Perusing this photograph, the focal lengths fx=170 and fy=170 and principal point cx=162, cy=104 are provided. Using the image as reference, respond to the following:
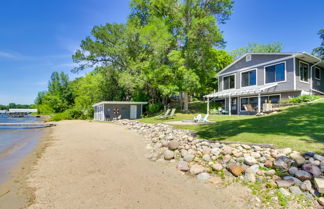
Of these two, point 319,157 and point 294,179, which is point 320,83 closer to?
point 319,157

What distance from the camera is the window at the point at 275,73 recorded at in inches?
567

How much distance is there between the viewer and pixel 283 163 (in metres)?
3.57

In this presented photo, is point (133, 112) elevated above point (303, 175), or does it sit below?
above

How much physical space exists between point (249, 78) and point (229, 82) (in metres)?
2.42

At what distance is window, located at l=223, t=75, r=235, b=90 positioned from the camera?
18750 mm

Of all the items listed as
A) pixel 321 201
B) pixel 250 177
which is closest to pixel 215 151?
pixel 250 177

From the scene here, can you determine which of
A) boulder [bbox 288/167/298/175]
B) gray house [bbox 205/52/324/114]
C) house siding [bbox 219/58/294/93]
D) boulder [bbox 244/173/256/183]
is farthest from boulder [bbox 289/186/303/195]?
house siding [bbox 219/58/294/93]

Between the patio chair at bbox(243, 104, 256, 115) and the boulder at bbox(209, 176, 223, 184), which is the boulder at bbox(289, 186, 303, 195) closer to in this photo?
the boulder at bbox(209, 176, 223, 184)

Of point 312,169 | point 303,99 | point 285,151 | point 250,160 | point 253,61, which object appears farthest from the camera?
point 253,61

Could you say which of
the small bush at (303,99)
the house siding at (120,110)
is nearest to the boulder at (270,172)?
the small bush at (303,99)

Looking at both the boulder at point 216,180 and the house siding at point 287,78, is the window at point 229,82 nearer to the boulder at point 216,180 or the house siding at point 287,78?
the house siding at point 287,78

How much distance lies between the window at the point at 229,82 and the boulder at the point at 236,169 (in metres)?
16.4

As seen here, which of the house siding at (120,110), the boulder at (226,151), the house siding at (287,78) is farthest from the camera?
the house siding at (120,110)

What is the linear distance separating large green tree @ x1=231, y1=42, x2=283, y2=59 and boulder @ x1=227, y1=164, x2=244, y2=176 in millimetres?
39639
